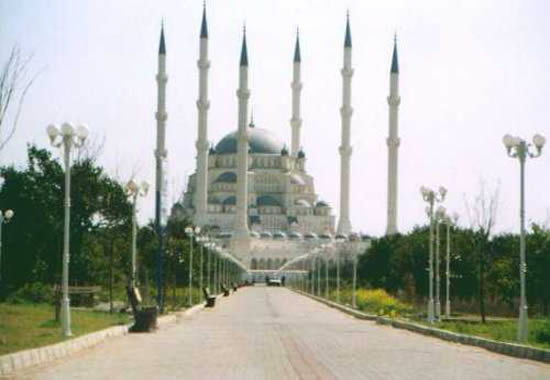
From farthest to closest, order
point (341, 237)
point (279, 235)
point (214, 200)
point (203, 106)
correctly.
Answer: point (214, 200) → point (279, 235) → point (341, 237) → point (203, 106)

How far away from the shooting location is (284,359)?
44.4ft

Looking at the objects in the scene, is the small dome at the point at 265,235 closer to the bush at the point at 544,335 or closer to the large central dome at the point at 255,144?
the large central dome at the point at 255,144

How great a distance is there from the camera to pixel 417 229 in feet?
207

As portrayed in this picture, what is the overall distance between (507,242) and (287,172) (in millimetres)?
107778

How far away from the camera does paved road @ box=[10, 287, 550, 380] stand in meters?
11.4

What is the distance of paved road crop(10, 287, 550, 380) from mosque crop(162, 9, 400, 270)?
8682 cm

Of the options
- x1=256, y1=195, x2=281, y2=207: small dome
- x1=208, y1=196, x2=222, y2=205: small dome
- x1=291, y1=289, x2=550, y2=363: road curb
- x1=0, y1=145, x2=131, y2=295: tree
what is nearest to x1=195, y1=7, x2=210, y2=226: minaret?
x1=208, y1=196, x2=222, y2=205: small dome

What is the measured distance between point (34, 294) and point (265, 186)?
4895 inches

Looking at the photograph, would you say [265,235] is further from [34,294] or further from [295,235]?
[34,294]

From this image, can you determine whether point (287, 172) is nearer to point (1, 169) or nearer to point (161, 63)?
point (161, 63)

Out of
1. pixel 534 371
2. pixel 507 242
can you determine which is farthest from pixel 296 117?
pixel 534 371

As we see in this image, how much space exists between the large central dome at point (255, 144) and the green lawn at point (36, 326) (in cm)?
13030

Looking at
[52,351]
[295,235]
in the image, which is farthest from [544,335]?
[295,235]

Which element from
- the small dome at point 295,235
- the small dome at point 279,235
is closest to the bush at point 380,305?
the small dome at point 279,235
